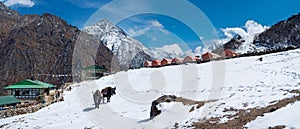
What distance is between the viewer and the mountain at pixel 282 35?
399ft

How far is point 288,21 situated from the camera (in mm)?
139250

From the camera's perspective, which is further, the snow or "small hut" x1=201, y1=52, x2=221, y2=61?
"small hut" x1=201, y1=52, x2=221, y2=61

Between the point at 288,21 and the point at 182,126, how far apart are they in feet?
490

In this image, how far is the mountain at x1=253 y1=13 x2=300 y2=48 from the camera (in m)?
122

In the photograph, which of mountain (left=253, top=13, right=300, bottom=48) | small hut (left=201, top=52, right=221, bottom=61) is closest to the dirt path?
small hut (left=201, top=52, right=221, bottom=61)

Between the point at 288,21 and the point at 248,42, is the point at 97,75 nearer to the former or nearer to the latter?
the point at 248,42

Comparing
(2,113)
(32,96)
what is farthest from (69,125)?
(32,96)

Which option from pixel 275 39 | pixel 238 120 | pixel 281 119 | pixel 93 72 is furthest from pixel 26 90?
pixel 275 39

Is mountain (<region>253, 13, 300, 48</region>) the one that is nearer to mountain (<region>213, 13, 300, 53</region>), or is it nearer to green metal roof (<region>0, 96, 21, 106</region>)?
mountain (<region>213, 13, 300, 53</region>)

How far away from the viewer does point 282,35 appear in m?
129

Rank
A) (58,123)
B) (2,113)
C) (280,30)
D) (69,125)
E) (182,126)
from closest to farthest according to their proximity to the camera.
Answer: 1. (182,126)
2. (69,125)
3. (58,123)
4. (2,113)
5. (280,30)

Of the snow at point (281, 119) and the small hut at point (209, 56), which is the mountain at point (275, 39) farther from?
the snow at point (281, 119)

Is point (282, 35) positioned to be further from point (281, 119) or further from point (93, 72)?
point (281, 119)

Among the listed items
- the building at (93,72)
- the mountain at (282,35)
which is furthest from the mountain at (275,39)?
the building at (93,72)
